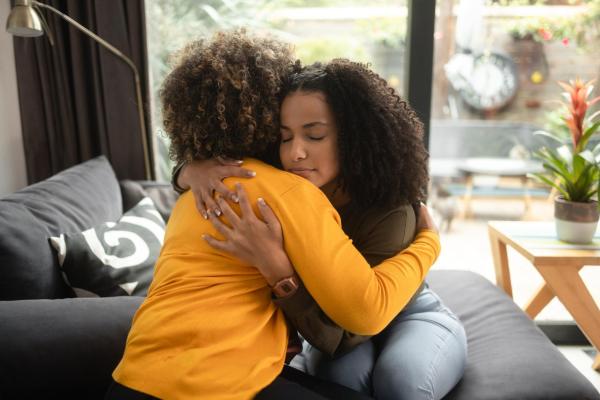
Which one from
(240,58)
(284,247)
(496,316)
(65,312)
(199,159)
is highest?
(240,58)

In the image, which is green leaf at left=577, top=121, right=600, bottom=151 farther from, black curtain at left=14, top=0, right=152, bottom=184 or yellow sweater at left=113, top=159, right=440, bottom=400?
black curtain at left=14, top=0, right=152, bottom=184

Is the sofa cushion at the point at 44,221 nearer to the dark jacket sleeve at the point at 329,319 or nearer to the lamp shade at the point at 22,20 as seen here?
the lamp shade at the point at 22,20

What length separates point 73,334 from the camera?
3.64 ft

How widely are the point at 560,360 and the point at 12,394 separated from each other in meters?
1.36

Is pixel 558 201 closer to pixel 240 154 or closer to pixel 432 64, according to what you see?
pixel 432 64

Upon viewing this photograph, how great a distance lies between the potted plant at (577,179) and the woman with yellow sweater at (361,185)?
0.82 metres

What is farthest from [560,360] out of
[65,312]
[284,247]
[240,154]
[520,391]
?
[65,312]

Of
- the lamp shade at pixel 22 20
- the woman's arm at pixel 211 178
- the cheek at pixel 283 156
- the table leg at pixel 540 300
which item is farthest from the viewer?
the table leg at pixel 540 300

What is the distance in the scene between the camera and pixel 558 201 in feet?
5.87

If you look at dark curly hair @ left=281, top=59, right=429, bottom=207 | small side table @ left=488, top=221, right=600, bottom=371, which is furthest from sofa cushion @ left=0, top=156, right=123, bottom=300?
small side table @ left=488, top=221, right=600, bottom=371

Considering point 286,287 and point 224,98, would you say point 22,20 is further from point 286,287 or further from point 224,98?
point 286,287

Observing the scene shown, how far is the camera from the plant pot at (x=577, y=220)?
5.66 feet

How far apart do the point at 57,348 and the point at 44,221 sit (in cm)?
47

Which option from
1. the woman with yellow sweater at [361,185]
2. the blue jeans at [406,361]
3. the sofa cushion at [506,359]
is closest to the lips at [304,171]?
the woman with yellow sweater at [361,185]
